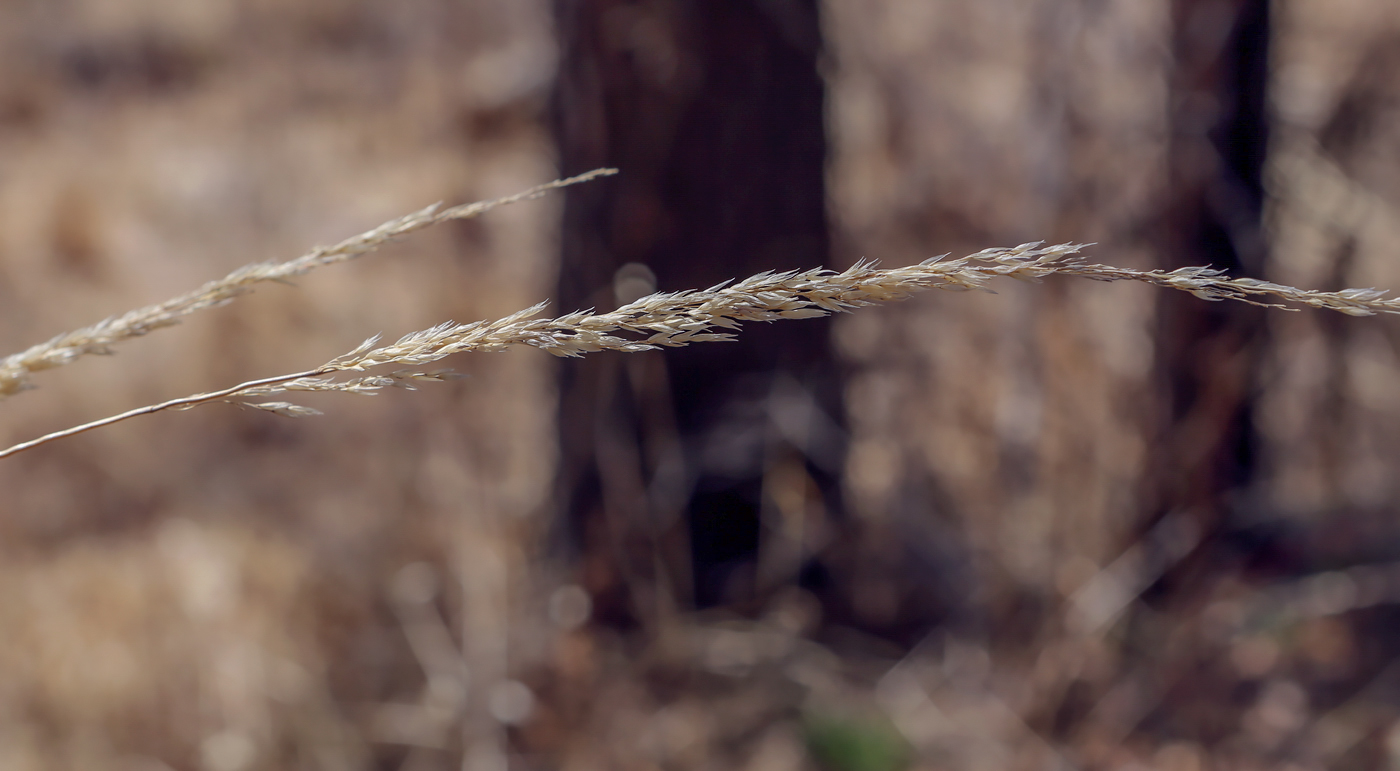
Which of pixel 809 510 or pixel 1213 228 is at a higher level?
pixel 1213 228

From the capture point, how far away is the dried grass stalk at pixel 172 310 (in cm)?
52

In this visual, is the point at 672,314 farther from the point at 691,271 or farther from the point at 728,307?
the point at 691,271

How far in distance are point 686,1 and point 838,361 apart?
36.8 inches

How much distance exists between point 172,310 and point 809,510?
1.88 meters

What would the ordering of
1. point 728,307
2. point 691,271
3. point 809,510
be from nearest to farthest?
1. point 728,307
2. point 691,271
3. point 809,510

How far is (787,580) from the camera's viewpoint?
2.28m

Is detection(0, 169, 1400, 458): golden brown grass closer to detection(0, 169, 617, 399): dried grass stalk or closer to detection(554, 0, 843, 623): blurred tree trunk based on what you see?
detection(0, 169, 617, 399): dried grass stalk

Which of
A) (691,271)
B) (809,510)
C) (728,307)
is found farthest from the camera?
(809,510)

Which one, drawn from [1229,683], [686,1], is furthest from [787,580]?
[686,1]

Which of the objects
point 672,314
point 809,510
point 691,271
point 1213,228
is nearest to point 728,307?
point 672,314

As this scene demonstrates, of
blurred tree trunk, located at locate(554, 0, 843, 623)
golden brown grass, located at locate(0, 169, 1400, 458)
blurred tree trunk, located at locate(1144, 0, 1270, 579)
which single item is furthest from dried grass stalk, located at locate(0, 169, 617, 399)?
blurred tree trunk, located at locate(1144, 0, 1270, 579)

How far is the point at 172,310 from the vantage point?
58cm

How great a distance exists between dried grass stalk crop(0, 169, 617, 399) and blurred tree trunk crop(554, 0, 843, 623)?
148 centimetres

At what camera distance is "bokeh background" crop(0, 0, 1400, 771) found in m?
1.97
